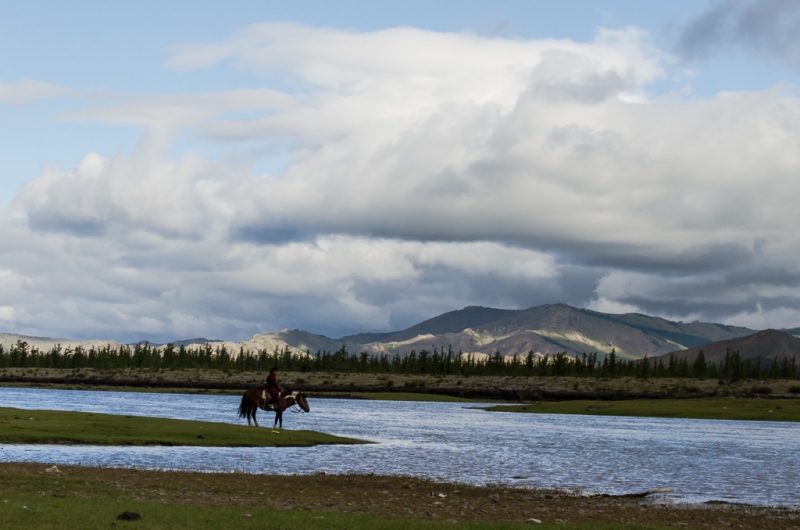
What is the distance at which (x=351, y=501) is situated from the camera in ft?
82.1

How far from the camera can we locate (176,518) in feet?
63.8

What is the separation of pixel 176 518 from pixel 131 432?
25801mm

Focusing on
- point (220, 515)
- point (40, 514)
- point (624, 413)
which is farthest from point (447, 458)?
point (624, 413)

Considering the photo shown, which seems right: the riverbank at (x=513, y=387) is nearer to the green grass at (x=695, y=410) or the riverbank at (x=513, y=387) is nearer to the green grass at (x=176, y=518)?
the green grass at (x=695, y=410)

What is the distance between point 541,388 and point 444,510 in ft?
473

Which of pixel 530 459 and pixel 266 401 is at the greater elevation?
pixel 266 401

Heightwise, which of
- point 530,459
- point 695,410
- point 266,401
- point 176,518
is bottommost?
A: point 530,459

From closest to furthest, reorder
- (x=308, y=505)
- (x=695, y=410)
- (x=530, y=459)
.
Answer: (x=308, y=505)
(x=530, y=459)
(x=695, y=410)

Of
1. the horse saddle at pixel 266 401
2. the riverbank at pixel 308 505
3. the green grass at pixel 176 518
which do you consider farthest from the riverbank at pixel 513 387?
the green grass at pixel 176 518

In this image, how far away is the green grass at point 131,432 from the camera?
130ft

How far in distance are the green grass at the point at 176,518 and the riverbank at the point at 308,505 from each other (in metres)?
0.02

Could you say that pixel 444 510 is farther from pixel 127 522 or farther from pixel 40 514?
pixel 40 514

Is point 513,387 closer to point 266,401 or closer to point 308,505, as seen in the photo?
point 266,401

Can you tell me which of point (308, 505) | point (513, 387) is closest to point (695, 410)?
point (513, 387)
